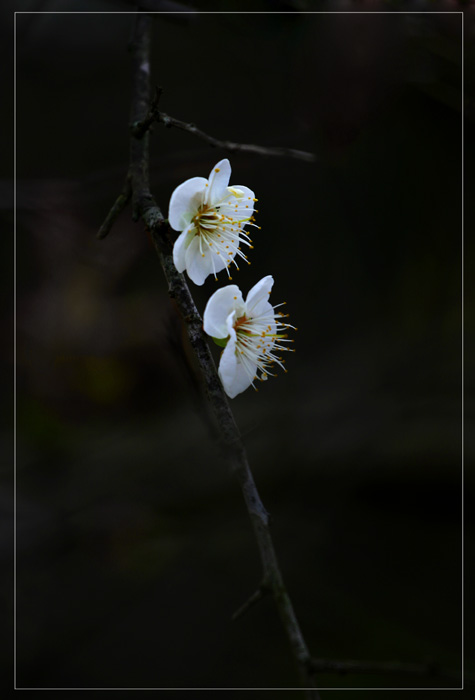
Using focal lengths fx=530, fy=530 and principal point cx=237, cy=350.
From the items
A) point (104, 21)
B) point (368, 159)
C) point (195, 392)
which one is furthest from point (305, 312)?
point (195, 392)

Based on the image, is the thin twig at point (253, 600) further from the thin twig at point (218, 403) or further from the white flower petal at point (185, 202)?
the white flower petal at point (185, 202)

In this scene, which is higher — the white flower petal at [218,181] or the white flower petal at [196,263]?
the white flower petal at [218,181]

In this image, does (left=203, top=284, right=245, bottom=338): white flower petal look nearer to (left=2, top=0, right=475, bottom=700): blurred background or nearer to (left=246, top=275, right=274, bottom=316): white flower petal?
(left=246, top=275, right=274, bottom=316): white flower petal

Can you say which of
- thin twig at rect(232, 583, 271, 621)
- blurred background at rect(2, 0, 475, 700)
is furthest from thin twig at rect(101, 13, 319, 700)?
blurred background at rect(2, 0, 475, 700)

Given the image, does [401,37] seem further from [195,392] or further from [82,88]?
[82,88]

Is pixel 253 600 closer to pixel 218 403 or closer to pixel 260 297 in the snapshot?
pixel 218 403

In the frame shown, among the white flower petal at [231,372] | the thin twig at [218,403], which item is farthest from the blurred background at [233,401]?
the white flower petal at [231,372]
